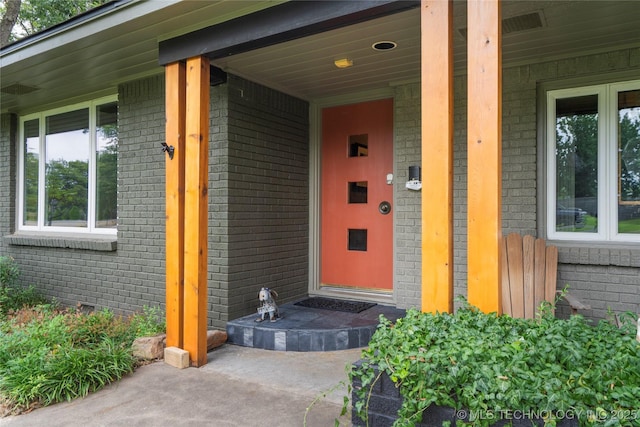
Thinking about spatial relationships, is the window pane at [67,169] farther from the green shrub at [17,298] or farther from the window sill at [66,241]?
the green shrub at [17,298]

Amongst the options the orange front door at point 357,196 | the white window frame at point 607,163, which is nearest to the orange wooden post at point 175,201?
the orange front door at point 357,196

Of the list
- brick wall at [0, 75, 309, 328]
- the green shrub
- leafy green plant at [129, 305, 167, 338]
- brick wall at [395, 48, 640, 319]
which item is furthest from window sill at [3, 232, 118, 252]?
brick wall at [395, 48, 640, 319]

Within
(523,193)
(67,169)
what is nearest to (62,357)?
(67,169)

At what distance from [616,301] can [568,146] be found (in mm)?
1301

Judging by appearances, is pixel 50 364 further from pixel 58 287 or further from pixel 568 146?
pixel 568 146

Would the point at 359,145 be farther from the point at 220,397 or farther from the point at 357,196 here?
Answer: the point at 220,397

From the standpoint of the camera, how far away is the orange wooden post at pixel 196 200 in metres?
3.28

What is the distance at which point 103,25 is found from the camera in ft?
11.1

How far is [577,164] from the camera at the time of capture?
3.65m

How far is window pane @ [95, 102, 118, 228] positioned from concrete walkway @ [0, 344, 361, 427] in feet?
8.08

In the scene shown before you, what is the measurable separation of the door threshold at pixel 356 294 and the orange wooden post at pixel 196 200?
6.14 ft

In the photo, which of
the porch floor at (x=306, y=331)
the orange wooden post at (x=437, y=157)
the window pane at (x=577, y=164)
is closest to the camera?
the orange wooden post at (x=437, y=157)

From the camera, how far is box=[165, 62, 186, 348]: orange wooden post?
337cm

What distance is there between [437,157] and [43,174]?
5783 millimetres
